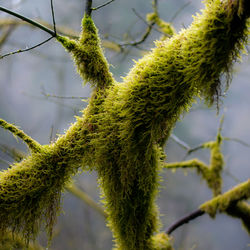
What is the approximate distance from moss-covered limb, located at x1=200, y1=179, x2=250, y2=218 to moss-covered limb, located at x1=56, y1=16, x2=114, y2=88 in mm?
1018

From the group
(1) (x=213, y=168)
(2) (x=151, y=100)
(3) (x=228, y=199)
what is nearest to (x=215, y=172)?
(1) (x=213, y=168)

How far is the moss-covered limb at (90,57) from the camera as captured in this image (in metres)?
0.82

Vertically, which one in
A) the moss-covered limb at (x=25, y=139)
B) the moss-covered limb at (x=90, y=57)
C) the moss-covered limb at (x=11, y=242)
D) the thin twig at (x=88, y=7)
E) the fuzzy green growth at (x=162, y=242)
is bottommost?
the moss-covered limb at (x=11, y=242)

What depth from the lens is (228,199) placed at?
1400 millimetres

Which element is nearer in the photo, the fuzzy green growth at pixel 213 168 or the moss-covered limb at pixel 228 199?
the moss-covered limb at pixel 228 199

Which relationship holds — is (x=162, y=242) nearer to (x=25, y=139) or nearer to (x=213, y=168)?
(x=213, y=168)

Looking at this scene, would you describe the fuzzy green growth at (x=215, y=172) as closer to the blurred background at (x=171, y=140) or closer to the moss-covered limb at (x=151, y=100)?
the moss-covered limb at (x=151, y=100)

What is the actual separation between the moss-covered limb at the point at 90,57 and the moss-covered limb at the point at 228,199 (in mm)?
1018

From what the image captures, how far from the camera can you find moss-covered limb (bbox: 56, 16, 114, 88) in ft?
2.69

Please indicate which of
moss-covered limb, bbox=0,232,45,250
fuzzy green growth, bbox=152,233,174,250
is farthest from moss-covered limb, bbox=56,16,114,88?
fuzzy green growth, bbox=152,233,174,250

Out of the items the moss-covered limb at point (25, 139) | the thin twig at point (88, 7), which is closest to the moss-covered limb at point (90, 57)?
the thin twig at point (88, 7)

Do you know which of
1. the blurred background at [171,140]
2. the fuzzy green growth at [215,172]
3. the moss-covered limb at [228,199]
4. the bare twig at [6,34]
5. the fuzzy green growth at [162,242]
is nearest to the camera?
A: the fuzzy green growth at [162,242]

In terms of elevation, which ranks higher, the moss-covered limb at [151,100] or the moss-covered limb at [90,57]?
the moss-covered limb at [90,57]

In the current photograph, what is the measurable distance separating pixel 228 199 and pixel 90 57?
1172mm
